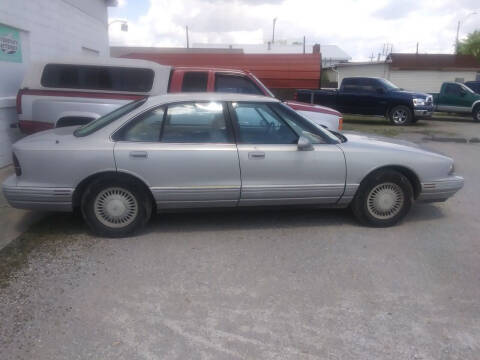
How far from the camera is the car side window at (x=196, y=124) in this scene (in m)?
4.67

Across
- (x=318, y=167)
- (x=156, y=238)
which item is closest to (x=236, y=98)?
(x=318, y=167)

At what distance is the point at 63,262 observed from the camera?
13.4 feet

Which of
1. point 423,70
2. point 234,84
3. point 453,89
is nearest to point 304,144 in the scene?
point 234,84

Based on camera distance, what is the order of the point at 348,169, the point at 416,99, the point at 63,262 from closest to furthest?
the point at 63,262 → the point at 348,169 → the point at 416,99

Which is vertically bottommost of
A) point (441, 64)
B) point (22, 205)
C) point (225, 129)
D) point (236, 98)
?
point (22, 205)

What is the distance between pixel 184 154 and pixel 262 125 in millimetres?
932

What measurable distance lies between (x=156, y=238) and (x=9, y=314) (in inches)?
67.3

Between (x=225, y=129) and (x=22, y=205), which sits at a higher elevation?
(x=225, y=129)

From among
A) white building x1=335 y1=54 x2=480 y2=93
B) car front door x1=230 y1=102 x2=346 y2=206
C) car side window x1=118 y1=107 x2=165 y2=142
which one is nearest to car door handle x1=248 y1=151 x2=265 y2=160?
car front door x1=230 y1=102 x2=346 y2=206

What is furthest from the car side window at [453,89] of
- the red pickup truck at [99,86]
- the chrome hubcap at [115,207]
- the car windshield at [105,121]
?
the chrome hubcap at [115,207]

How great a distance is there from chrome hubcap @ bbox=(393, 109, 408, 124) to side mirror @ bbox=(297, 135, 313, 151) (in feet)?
44.5

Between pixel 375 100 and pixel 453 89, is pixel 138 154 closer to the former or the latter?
pixel 375 100

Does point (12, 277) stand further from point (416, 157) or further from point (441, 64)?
point (441, 64)

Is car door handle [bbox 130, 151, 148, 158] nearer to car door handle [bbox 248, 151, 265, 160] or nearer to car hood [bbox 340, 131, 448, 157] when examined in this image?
car door handle [bbox 248, 151, 265, 160]
